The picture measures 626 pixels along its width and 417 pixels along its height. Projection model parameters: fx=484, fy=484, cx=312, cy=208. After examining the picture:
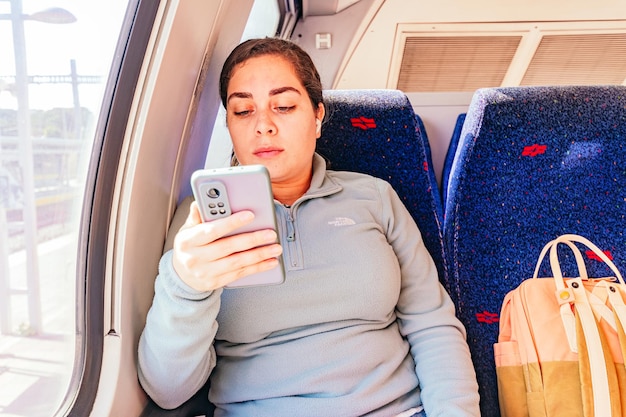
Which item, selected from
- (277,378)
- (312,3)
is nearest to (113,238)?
(277,378)

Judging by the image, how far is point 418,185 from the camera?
129cm

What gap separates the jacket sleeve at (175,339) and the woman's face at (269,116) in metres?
0.33

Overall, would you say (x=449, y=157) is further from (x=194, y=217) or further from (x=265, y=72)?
(x=194, y=217)

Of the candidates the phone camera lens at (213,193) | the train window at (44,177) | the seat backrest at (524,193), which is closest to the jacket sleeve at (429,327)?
the seat backrest at (524,193)

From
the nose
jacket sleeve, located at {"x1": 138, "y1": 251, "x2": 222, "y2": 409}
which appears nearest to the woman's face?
the nose

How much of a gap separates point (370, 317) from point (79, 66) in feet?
2.35

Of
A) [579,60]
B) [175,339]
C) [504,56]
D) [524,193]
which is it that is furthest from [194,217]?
[579,60]

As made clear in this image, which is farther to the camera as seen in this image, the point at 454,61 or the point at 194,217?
the point at 454,61

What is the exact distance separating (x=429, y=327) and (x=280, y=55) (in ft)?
2.31

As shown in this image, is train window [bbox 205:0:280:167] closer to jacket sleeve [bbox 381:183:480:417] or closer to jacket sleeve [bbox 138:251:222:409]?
jacket sleeve [bbox 381:183:480:417]

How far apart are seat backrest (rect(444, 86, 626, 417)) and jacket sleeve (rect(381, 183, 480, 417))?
15 cm

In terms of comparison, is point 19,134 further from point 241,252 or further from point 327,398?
point 327,398

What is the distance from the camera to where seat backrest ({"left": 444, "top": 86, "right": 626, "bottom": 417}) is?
48.0 inches

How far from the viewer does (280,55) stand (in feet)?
3.67
